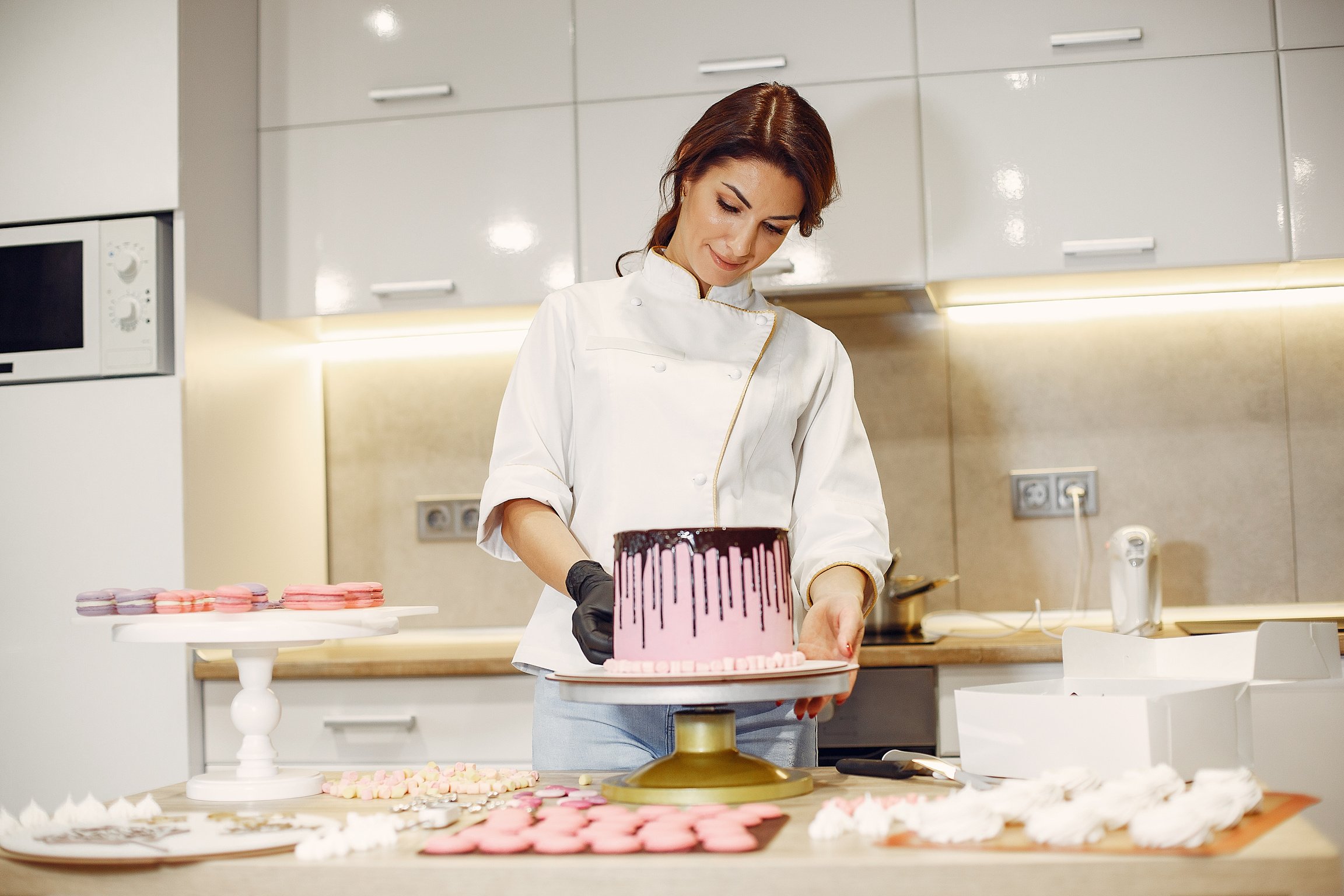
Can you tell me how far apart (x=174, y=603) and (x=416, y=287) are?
110 cm

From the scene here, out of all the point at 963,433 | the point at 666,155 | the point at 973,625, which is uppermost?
the point at 666,155

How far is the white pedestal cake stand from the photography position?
0.91 metres

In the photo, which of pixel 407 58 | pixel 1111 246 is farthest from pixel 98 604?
pixel 1111 246

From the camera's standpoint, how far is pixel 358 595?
106cm

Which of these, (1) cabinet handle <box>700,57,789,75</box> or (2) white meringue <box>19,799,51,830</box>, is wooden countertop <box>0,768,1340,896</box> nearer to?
(2) white meringue <box>19,799,51,830</box>

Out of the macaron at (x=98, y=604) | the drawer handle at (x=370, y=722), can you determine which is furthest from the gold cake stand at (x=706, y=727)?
the drawer handle at (x=370, y=722)

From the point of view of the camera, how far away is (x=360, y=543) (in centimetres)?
239

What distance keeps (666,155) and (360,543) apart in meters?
1.02

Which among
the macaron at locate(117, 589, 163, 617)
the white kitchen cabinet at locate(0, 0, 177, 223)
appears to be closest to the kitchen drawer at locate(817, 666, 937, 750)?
the macaron at locate(117, 589, 163, 617)

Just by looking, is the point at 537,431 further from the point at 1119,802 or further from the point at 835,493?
the point at 1119,802

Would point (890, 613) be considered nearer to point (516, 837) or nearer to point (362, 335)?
point (362, 335)

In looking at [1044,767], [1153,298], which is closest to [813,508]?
[1044,767]

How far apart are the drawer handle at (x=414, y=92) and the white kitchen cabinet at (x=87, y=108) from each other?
0.35 m

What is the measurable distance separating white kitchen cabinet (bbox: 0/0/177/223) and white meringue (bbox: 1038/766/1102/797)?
1.71 m
